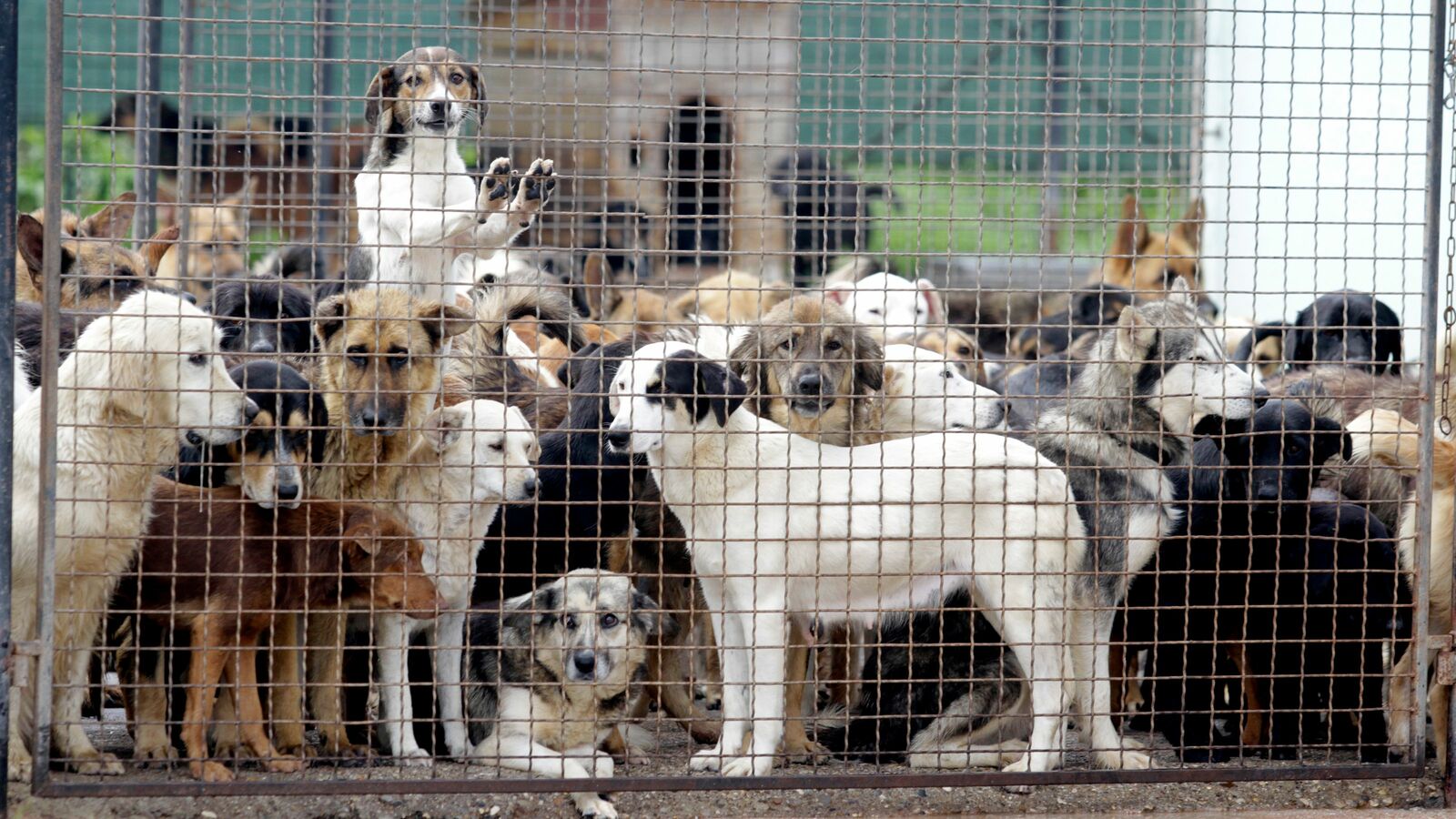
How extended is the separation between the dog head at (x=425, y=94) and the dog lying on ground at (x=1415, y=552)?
146 inches

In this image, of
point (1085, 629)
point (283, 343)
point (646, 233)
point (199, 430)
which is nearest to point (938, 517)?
point (1085, 629)

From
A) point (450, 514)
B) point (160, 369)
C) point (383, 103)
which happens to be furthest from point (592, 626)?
point (383, 103)

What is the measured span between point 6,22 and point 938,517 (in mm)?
3145

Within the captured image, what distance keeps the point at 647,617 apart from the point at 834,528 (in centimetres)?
78

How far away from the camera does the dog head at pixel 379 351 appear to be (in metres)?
5.28

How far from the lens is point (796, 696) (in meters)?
5.61

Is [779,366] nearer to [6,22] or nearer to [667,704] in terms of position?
[667,704]

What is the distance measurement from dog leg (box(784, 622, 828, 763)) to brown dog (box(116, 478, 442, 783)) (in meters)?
1.29

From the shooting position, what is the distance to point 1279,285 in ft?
37.4

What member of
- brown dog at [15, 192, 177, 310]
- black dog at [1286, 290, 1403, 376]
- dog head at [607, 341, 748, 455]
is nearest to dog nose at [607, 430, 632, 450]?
dog head at [607, 341, 748, 455]

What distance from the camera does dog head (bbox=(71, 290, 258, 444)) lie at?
471 cm

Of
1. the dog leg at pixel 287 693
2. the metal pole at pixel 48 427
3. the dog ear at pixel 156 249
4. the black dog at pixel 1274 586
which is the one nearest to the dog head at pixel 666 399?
the dog leg at pixel 287 693

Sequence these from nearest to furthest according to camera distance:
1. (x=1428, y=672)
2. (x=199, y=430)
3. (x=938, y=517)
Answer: (x=199, y=430) → (x=938, y=517) → (x=1428, y=672)

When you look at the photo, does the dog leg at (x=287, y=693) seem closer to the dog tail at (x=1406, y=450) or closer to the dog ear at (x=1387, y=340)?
the dog tail at (x=1406, y=450)
